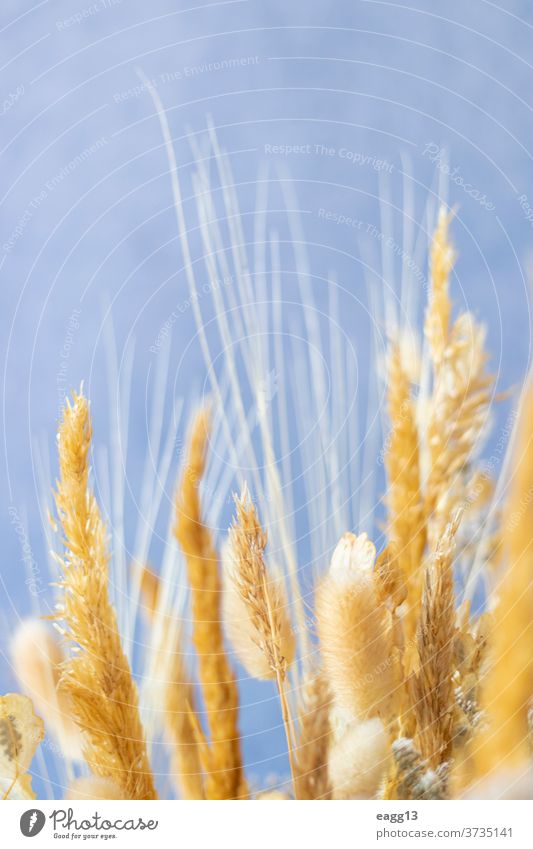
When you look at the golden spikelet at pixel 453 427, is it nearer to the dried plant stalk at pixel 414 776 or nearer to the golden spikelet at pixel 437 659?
the golden spikelet at pixel 437 659

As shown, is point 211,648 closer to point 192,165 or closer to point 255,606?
point 255,606

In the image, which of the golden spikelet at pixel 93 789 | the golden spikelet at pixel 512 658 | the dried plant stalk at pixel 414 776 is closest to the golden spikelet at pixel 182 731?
the golden spikelet at pixel 93 789

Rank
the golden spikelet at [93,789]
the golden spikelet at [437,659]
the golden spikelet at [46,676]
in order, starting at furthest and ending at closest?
1. the golden spikelet at [46,676]
2. the golden spikelet at [93,789]
3. the golden spikelet at [437,659]

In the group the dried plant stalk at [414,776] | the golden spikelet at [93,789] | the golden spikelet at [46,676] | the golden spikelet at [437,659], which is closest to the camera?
the golden spikelet at [437,659]

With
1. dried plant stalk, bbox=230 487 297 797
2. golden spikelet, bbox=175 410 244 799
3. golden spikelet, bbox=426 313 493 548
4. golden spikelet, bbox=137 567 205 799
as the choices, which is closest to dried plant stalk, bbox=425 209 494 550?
golden spikelet, bbox=426 313 493 548

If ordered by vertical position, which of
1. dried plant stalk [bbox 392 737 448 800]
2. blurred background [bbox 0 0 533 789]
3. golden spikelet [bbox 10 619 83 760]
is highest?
blurred background [bbox 0 0 533 789]
